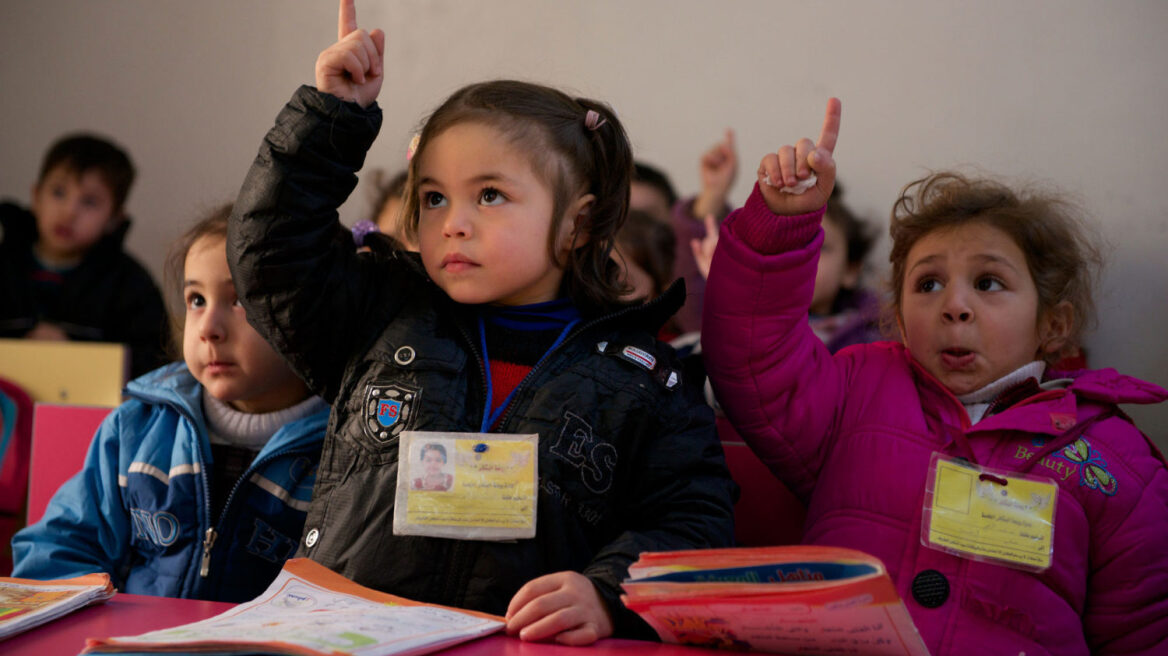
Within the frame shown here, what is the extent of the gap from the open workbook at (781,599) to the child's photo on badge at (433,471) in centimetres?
35

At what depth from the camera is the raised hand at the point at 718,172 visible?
7.98 ft

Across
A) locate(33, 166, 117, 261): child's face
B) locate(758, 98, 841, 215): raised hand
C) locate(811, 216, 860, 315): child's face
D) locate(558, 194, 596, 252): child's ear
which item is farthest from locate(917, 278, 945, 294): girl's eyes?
locate(33, 166, 117, 261): child's face

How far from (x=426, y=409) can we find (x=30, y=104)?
8.65ft

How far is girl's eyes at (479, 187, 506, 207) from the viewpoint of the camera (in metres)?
1.37

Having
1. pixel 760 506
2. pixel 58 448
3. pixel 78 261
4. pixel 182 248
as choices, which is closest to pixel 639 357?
pixel 760 506

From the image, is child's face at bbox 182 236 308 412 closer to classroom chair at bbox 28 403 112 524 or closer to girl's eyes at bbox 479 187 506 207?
classroom chair at bbox 28 403 112 524

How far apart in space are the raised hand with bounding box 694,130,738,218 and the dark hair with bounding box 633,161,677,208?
8 cm

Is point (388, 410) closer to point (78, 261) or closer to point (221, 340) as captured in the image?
point (221, 340)

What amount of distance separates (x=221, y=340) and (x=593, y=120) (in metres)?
0.70

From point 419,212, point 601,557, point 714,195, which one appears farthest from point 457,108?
point 714,195

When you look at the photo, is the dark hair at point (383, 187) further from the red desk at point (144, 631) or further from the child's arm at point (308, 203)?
the red desk at point (144, 631)

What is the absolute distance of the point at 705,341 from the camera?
4.94 ft

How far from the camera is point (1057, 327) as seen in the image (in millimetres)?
1612

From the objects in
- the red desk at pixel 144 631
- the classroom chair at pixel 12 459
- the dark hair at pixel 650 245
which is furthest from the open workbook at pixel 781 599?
the classroom chair at pixel 12 459
